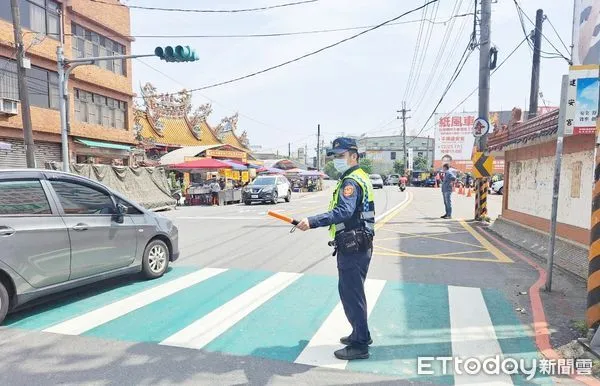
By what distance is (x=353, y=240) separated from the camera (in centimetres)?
349

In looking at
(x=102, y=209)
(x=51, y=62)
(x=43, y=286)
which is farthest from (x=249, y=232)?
(x=51, y=62)

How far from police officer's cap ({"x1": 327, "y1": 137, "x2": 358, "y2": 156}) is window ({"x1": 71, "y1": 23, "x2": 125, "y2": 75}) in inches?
805

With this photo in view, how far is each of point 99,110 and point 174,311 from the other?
2109cm

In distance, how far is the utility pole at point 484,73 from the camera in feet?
44.5

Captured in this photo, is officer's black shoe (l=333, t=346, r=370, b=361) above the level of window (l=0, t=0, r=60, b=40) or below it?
below

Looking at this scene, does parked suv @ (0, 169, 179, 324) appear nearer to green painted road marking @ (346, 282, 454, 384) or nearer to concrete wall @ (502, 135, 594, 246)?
green painted road marking @ (346, 282, 454, 384)

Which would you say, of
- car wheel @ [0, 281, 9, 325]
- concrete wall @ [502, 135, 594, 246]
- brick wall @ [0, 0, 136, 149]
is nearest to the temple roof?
brick wall @ [0, 0, 136, 149]

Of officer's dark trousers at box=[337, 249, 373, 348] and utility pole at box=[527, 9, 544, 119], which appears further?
utility pole at box=[527, 9, 544, 119]

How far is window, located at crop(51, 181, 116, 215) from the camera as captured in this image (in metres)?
5.05

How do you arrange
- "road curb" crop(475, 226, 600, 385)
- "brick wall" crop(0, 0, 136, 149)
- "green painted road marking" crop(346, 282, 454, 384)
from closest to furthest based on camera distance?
"road curb" crop(475, 226, 600, 385)
"green painted road marking" crop(346, 282, 454, 384)
"brick wall" crop(0, 0, 136, 149)

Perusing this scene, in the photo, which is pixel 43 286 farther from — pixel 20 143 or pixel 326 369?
pixel 20 143

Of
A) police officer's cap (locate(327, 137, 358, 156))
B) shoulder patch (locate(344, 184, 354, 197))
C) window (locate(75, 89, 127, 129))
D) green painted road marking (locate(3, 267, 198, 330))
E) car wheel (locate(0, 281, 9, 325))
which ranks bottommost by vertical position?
green painted road marking (locate(3, 267, 198, 330))

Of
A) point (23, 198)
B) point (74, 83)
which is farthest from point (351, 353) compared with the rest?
point (74, 83)

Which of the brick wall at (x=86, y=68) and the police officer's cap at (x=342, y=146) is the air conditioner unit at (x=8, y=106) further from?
the police officer's cap at (x=342, y=146)
